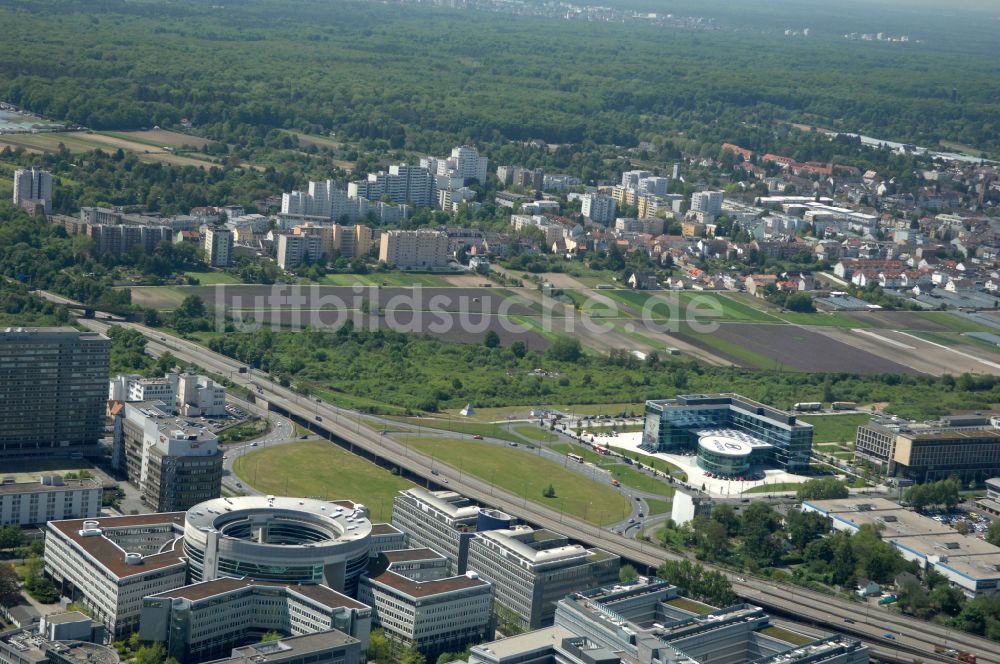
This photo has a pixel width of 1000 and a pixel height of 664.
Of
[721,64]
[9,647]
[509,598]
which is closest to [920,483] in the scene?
[509,598]

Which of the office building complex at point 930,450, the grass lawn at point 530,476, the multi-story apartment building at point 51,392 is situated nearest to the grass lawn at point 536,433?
the grass lawn at point 530,476

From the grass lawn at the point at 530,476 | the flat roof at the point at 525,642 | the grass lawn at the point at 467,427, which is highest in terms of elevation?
the flat roof at the point at 525,642

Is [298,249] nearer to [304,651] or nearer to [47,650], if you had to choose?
[304,651]

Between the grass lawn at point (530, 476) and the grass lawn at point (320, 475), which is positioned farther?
the grass lawn at point (530, 476)

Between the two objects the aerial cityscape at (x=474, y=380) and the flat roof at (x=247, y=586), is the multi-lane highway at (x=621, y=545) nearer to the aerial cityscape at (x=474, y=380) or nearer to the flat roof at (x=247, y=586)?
the aerial cityscape at (x=474, y=380)

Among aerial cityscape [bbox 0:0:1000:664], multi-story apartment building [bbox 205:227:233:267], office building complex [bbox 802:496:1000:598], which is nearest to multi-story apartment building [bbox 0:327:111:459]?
aerial cityscape [bbox 0:0:1000:664]

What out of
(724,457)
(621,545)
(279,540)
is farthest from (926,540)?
(279,540)

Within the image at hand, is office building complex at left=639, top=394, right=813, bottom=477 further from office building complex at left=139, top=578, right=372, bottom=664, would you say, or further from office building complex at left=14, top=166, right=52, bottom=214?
office building complex at left=14, top=166, right=52, bottom=214
